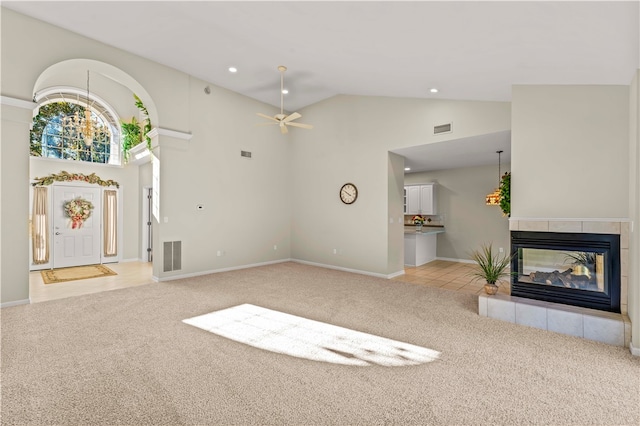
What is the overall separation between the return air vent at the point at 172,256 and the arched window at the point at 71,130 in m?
3.47

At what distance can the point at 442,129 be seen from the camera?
16.9 ft

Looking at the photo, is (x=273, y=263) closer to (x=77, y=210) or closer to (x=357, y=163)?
(x=357, y=163)

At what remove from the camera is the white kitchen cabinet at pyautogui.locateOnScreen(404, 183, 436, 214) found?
26.8 ft

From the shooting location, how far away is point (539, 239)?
11.5 feet

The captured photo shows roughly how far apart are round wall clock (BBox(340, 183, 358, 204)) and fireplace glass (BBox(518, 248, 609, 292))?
3.34 metres

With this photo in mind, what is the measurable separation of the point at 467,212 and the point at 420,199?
49.1 inches

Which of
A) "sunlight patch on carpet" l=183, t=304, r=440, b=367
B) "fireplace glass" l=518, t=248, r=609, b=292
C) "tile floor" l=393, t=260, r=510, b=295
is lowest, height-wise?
"tile floor" l=393, t=260, r=510, b=295

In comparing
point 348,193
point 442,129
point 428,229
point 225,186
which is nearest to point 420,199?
point 428,229

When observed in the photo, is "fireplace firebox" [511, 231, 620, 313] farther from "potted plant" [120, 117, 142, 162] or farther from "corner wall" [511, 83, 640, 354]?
"potted plant" [120, 117, 142, 162]

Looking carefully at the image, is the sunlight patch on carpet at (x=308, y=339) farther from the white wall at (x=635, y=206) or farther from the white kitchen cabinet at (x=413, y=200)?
the white kitchen cabinet at (x=413, y=200)

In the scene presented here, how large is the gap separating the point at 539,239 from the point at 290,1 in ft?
12.5

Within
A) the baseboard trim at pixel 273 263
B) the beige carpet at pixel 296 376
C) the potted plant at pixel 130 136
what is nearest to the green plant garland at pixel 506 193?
the beige carpet at pixel 296 376

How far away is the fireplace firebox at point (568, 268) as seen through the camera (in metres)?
3.09

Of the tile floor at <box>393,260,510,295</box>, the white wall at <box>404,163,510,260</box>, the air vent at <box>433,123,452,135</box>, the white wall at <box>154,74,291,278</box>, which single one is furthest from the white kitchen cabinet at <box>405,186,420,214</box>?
the white wall at <box>154,74,291,278</box>
